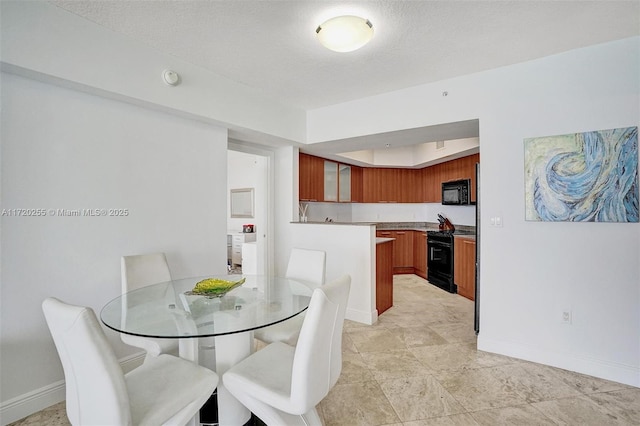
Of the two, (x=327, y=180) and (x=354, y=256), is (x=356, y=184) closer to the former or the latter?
(x=327, y=180)

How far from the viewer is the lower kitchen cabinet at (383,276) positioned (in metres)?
3.58

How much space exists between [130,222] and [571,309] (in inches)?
150

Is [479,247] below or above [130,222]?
below

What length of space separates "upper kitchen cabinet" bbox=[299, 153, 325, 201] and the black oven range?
2.20m

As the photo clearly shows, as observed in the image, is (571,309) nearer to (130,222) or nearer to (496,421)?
(496,421)

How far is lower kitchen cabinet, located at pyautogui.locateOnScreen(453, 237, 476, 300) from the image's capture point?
4.19 m

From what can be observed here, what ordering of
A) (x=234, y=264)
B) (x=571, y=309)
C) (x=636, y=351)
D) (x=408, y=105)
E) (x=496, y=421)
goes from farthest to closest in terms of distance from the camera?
(x=234, y=264)
(x=408, y=105)
(x=571, y=309)
(x=636, y=351)
(x=496, y=421)

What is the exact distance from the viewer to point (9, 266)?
6.16ft

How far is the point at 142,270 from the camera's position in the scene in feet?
7.60

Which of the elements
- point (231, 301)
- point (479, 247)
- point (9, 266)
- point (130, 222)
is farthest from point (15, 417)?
point (479, 247)

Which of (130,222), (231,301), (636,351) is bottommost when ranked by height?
(636,351)

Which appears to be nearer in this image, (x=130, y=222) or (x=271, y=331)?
(x=271, y=331)

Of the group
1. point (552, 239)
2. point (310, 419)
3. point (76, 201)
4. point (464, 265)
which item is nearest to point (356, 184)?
point (464, 265)

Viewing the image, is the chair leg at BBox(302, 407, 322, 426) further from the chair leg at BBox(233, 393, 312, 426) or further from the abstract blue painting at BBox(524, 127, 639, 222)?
the abstract blue painting at BBox(524, 127, 639, 222)
